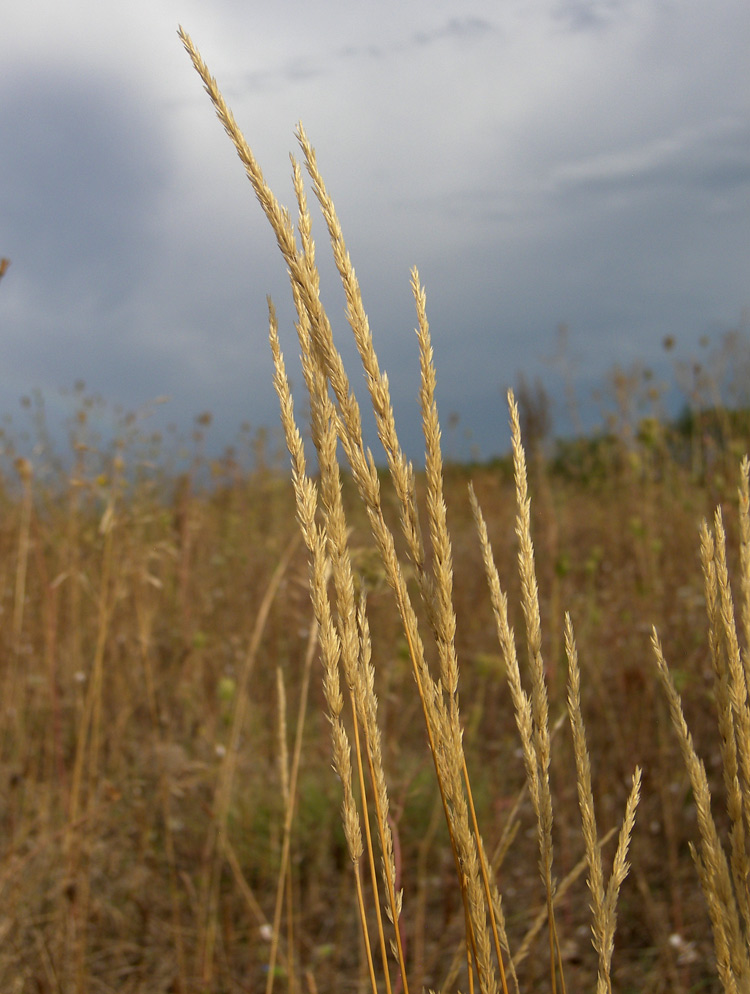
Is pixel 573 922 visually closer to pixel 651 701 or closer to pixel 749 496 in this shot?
pixel 651 701

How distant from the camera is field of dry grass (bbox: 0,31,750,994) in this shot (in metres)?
0.82

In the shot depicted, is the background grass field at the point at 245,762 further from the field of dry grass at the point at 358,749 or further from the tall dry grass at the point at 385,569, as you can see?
the tall dry grass at the point at 385,569

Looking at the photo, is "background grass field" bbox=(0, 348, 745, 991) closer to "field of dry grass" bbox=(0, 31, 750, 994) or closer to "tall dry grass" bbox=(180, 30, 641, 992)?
"field of dry grass" bbox=(0, 31, 750, 994)

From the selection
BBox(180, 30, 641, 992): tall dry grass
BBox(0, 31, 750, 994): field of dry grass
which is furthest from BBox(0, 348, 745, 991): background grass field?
BBox(180, 30, 641, 992): tall dry grass

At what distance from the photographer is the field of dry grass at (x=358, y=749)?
32.4 inches

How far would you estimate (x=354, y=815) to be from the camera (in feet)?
2.71

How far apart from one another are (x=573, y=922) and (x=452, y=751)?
1971 millimetres

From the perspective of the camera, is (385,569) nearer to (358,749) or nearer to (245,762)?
(358,749)

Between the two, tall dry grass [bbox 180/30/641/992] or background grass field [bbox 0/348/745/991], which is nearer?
tall dry grass [bbox 180/30/641/992]

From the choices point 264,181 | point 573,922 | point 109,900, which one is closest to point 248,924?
point 109,900

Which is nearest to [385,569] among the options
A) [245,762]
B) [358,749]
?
[358,749]

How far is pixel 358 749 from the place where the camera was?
2.85ft

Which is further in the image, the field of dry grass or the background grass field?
the background grass field

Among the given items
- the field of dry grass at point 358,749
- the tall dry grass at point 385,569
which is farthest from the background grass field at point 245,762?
the tall dry grass at point 385,569
